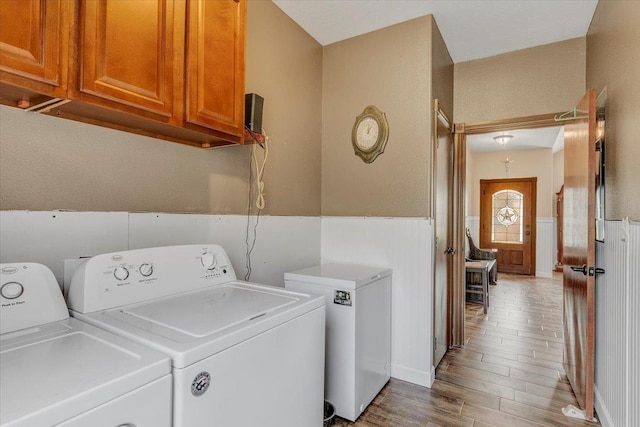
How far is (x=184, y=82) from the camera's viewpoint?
1.36 m

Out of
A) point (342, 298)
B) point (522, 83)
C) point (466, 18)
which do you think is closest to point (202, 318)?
point (342, 298)

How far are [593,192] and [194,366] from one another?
227 cm

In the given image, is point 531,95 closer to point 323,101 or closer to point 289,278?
point 323,101

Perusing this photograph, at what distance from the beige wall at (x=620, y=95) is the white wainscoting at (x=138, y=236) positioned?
196cm

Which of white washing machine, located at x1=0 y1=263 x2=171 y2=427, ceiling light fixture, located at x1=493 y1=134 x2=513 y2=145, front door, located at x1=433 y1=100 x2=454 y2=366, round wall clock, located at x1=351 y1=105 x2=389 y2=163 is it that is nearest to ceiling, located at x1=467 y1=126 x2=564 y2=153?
ceiling light fixture, located at x1=493 y1=134 x2=513 y2=145

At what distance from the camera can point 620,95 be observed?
1.83 meters

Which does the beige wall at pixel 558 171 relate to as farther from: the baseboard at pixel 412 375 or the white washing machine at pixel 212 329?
the white washing machine at pixel 212 329

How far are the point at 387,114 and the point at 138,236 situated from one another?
195 centimetres

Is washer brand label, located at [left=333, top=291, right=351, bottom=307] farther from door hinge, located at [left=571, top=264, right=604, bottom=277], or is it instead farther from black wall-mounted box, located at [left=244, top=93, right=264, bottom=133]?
door hinge, located at [left=571, top=264, right=604, bottom=277]

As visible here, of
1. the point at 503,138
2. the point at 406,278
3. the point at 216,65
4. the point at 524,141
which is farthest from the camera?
the point at 524,141

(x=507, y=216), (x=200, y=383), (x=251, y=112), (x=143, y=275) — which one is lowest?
(x=200, y=383)

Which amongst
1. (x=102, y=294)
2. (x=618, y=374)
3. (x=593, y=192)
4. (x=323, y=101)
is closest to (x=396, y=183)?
(x=323, y=101)

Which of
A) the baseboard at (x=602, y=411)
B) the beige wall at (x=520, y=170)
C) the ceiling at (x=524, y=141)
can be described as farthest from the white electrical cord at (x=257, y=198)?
the beige wall at (x=520, y=170)

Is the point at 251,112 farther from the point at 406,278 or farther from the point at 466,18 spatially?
the point at 466,18
